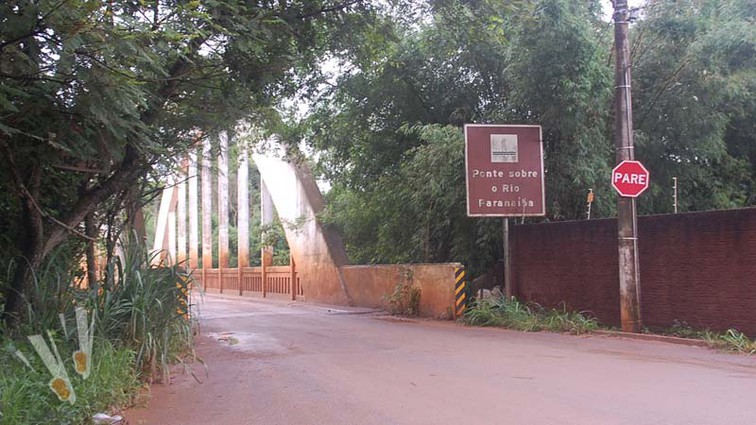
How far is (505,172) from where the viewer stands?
15.9m

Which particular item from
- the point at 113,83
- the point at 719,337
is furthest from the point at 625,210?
the point at 113,83

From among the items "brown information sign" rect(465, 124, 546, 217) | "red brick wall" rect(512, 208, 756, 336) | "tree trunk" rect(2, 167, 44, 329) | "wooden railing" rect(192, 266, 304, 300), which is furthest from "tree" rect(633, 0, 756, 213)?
"wooden railing" rect(192, 266, 304, 300)

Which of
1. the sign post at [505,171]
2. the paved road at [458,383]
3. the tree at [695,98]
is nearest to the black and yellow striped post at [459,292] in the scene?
the sign post at [505,171]

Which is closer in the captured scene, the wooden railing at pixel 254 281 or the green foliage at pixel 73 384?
the green foliage at pixel 73 384

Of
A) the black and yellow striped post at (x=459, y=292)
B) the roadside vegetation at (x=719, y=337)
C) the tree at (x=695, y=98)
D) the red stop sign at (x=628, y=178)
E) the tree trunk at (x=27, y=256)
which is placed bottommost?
the roadside vegetation at (x=719, y=337)

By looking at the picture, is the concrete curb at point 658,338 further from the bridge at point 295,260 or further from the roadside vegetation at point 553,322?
the bridge at point 295,260

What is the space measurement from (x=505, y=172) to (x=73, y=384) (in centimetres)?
1170

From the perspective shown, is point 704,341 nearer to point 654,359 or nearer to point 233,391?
point 654,359

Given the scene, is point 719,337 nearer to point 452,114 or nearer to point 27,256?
point 452,114

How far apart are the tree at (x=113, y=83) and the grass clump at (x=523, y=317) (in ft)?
23.4

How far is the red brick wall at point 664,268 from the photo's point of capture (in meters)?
11.3

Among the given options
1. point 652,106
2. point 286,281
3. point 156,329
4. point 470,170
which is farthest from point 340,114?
point 156,329

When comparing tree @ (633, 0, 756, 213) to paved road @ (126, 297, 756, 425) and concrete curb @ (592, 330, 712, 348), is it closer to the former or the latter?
concrete curb @ (592, 330, 712, 348)

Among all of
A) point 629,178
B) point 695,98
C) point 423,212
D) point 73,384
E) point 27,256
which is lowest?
point 73,384
